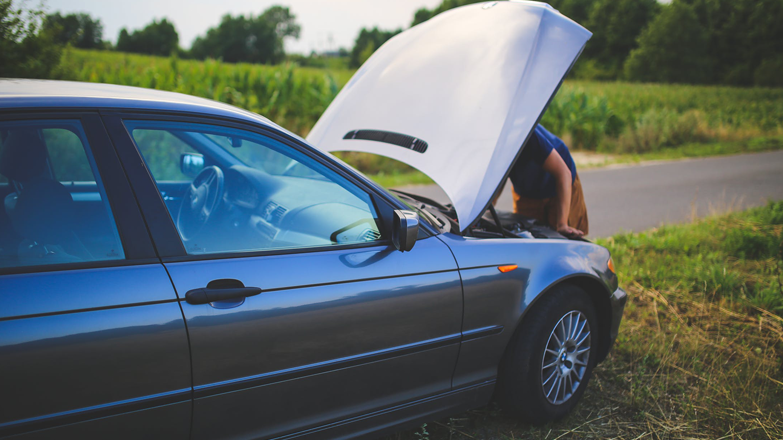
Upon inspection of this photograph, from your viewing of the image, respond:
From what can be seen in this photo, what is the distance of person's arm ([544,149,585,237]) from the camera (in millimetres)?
3531

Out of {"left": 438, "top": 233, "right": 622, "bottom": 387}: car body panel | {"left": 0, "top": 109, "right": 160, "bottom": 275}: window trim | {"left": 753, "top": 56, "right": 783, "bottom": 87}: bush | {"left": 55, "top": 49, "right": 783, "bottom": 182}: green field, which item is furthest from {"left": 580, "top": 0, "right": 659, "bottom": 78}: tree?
{"left": 0, "top": 109, "right": 160, "bottom": 275}: window trim

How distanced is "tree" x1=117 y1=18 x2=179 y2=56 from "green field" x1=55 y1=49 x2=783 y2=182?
130 ft

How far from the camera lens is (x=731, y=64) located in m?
55.9

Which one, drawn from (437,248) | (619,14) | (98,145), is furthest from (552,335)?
(619,14)

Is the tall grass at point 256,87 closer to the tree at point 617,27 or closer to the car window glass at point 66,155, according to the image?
the car window glass at point 66,155

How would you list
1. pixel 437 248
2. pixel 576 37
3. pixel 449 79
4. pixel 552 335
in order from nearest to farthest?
pixel 437 248, pixel 552 335, pixel 576 37, pixel 449 79

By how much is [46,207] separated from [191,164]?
3.64 ft

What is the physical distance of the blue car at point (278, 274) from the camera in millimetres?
1616

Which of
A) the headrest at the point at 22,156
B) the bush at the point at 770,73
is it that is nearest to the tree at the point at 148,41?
the headrest at the point at 22,156

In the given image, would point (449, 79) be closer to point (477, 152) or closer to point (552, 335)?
point (477, 152)

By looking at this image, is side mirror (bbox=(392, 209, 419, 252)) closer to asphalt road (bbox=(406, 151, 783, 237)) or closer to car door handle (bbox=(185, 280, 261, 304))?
car door handle (bbox=(185, 280, 261, 304))

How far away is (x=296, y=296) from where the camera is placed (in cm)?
190

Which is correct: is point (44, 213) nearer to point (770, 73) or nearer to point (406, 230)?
point (406, 230)

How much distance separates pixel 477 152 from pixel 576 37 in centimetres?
88
